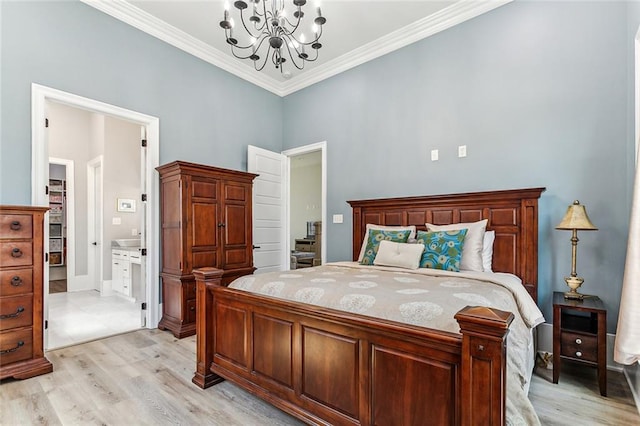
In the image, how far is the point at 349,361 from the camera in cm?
155

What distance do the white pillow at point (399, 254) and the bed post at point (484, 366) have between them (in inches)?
61.8

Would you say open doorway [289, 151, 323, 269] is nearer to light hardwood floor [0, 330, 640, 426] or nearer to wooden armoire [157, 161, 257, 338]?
wooden armoire [157, 161, 257, 338]

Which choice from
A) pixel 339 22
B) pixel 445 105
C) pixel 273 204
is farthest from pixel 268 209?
pixel 445 105

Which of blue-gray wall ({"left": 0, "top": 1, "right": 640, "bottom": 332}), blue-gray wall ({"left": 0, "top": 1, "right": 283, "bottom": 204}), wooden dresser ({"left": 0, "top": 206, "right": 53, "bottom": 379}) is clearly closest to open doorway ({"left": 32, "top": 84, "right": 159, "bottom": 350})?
blue-gray wall ({"left": 0, "top": 1, "right": 283, "bottom": 204})

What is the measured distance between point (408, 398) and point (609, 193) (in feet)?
8.27

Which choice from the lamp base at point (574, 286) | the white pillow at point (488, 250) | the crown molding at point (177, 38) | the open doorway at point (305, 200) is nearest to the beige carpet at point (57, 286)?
the crown molding at point (177, 38)

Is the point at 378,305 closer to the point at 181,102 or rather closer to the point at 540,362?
the point at 540,362

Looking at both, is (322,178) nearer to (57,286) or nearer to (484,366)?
(484,366)

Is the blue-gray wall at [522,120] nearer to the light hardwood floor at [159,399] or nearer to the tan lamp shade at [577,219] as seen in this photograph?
the tan lamp shade at [577,219]

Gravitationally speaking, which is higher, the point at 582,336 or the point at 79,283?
the point at 582,336

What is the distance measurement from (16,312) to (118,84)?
7.62ft

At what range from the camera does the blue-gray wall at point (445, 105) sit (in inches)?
103

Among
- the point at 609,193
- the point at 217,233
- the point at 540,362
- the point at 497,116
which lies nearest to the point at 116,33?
the point at 217,233

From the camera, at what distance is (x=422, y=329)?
1.30m
